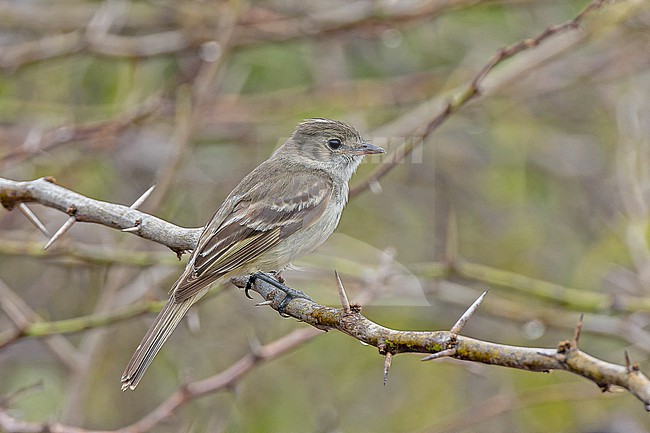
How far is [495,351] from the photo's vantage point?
2.54 metres

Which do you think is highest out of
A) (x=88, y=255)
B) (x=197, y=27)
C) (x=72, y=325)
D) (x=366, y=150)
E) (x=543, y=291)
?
(x=197, y=27)

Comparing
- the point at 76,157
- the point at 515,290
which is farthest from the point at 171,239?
the point at 76,157

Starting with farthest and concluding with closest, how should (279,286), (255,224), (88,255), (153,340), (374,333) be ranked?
(88,255), (255,224), (279,286), (153,340), (374,333)

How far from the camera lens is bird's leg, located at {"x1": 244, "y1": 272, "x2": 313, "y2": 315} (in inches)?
155

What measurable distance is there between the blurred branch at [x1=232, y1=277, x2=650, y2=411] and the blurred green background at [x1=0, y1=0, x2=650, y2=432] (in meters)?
2.64

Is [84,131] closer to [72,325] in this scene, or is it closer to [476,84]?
[72,325]

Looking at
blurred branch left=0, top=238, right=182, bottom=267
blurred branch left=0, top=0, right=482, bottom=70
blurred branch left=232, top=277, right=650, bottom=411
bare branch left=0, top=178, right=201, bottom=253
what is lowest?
blurred branch left=0, top=238, right=182, bottom=267

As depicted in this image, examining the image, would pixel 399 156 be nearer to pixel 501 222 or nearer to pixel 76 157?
pixel 76 157

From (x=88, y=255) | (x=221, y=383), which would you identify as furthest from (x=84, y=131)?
(x=221, y=383)

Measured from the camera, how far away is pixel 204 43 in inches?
301

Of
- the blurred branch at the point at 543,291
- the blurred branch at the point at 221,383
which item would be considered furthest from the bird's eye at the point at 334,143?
the blurred branch at the point at 221,383

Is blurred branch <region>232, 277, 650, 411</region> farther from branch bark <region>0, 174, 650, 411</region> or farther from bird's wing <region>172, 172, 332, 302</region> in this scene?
bird's wing <region>172, 172, 332, 302</region>

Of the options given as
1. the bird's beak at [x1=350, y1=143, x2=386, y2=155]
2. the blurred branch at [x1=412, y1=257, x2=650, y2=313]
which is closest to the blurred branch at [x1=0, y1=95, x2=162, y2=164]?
the bird's beak at [x1=350, y1=143, x2=386, y2=155]

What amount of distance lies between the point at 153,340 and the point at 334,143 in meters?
2.18
